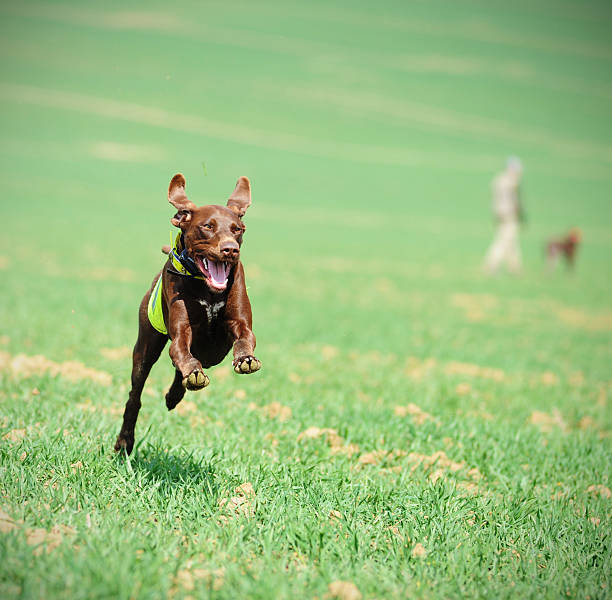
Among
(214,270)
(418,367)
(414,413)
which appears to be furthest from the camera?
(418,367)

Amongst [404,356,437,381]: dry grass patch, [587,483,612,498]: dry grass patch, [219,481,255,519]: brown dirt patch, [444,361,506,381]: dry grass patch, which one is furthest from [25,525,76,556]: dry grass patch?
[444,361,506,381]: dry grass patch

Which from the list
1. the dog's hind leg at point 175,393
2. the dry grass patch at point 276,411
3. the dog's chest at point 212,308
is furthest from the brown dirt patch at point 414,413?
the dog's chest at point 212,308

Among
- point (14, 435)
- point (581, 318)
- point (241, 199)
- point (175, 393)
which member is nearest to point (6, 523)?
point (175, 393)

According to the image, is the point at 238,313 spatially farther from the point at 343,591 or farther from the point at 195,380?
the point at 343,591

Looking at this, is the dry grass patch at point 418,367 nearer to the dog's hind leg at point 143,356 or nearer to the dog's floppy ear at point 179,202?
the dog's hind leg at point 143,356

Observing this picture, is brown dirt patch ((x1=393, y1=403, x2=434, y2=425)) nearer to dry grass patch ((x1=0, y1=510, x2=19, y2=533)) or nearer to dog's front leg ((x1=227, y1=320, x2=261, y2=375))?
dog's front leg ((x1=227, y1=320, x2=261, y2=375))

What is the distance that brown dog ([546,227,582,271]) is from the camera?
21.6 meters

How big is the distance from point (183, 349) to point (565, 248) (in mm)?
20544

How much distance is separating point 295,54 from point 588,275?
222ft

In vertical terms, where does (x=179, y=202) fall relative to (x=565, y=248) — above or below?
below

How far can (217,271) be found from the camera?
3.20 m

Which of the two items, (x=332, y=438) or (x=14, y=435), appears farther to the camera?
(x=332, y=438)

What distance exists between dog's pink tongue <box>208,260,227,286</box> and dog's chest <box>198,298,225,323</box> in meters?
0.24

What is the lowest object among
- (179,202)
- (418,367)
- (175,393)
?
(418,367)
